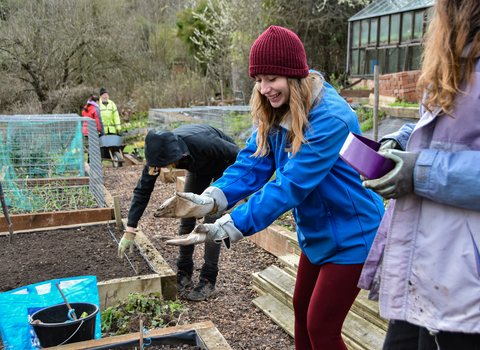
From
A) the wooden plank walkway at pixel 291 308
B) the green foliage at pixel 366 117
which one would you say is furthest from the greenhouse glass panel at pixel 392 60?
the wooden plank walkway at pixel 291 308

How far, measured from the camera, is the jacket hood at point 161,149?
2932mm

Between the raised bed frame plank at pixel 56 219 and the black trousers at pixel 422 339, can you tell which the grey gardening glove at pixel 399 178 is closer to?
the black trousers at pixel 422 339

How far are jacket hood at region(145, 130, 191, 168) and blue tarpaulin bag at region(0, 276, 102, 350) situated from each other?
36.3 inches

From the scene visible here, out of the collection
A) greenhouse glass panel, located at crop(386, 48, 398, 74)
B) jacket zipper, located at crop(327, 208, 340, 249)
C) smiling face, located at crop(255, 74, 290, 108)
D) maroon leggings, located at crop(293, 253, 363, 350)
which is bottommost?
maroon leggings, located at crop(293, 253, 363, 350)

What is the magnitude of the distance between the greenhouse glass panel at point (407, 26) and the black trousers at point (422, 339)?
40.0ft

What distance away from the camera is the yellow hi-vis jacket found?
1169 cm

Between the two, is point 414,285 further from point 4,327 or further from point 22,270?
point 22,270

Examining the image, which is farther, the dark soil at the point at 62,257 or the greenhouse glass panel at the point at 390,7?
the greenhouse glass panel at the point at 390,7

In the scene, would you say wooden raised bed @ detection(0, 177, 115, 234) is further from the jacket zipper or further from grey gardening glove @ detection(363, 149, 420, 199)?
grey gardening glove @ detection(363, 149, 420, 199)

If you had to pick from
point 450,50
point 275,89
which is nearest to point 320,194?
point 275,89

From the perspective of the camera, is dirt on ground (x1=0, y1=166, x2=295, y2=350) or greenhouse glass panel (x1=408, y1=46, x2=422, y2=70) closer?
dirt on ground (x1=0, y1=166, x2=295, y2=350)

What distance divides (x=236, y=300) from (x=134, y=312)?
1042 millimetres

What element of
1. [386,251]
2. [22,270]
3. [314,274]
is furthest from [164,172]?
[386,251]

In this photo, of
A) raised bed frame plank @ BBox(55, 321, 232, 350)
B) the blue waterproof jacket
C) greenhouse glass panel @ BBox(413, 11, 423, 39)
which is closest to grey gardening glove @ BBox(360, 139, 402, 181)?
the blue waterproof jacket
